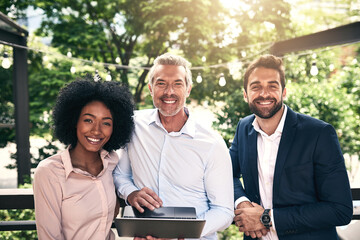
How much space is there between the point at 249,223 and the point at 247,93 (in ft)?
2.63

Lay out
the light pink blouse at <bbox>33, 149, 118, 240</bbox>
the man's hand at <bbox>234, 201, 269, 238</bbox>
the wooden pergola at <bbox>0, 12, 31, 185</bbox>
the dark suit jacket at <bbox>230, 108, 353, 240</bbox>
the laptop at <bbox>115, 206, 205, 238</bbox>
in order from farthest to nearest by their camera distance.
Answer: the wooden pergola at <bbox>0, 12, 31, 185</bbox>, the man's hand at <bbox>234, 201, 269, 238</bbox>, the dark suit jacket at <bbox>230, 108, 353, 240</bbox>, the light pink blouse at <bbox>33, 149, 118, 240</bbox>, the laptop at <bbox>115, 206, 205, 238</bbox>

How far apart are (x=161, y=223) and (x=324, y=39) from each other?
458 centimetres

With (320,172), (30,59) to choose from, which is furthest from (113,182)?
(30,59)

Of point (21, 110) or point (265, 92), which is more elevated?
point (21, 110)

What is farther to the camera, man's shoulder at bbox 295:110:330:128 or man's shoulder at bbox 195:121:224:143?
man's shoulder at bbox 195:121:224:143

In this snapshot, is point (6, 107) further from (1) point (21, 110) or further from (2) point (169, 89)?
(2) point (169, 89)

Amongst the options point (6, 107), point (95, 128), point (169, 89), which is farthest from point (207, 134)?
point (6, 107)

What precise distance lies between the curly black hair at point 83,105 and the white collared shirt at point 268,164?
0.83 m

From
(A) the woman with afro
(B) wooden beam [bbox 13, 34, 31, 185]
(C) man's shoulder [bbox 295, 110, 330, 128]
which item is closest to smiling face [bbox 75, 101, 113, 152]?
(A) the woman with afro

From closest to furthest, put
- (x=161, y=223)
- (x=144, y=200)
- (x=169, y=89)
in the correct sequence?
(x=161, y=223) < (x=144, y=200) < (x=169, y=89)

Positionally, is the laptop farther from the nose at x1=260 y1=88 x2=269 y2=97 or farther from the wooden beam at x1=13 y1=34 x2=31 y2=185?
the wooden beam at x1=13 y1=34 x2=31 y2=185

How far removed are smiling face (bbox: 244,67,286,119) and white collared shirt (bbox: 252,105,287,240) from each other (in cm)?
9

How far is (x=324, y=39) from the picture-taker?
4926 mm

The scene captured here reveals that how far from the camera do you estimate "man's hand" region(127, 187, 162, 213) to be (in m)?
1.55
